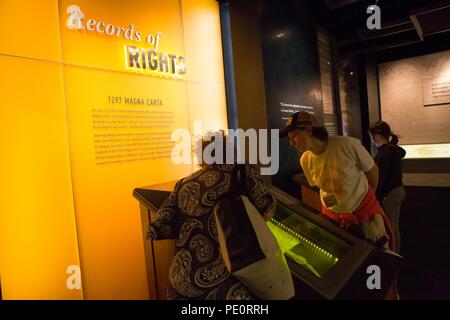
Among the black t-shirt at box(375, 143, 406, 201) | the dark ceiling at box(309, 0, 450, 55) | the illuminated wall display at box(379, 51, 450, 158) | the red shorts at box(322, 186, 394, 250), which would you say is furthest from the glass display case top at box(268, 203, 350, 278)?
the illuminated wall display at box(379, 51, 450, 158)

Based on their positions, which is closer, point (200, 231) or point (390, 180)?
point (200, 231)

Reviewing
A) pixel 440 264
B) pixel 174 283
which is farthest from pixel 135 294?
pixel 440 264

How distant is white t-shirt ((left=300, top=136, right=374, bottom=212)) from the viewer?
2145 mm

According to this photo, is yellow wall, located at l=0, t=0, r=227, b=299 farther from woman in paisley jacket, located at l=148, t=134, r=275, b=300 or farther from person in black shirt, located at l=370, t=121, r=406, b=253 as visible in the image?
person in black shirt, located at l=370, t=121, r=406, b=253

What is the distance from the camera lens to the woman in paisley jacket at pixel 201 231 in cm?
134

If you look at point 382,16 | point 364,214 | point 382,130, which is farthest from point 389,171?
point 382,16

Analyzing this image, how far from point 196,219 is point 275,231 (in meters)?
0.70

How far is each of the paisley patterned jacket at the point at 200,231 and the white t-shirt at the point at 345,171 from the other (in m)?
0.80

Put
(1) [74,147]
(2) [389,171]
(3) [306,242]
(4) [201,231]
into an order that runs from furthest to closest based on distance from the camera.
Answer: (2) [389,171] < (1) [74,147] < (3) [306,242] < (4) [201,231]

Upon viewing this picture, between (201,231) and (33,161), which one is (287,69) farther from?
(201,231)

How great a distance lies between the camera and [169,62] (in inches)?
121

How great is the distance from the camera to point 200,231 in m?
1.41

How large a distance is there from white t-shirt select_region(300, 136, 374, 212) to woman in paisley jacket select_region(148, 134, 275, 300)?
0.80 meters

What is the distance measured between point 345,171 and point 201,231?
45.6 inches
